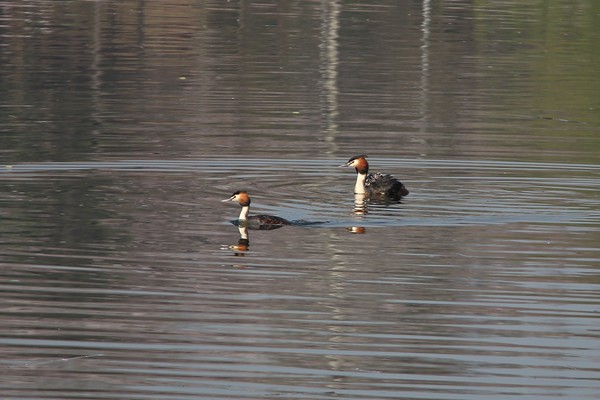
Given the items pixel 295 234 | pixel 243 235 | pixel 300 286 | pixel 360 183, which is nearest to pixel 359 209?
pixel 360 183

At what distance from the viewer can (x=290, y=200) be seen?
65.2ft

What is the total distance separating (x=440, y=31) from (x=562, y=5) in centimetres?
1683

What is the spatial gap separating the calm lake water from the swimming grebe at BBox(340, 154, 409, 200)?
202 mm

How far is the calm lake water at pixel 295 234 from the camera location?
1220 cm

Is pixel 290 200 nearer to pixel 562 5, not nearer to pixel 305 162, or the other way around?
pixel 305 162

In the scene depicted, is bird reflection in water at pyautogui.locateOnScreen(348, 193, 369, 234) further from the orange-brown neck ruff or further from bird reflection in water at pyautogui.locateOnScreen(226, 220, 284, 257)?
bird reflection in water at pyautogui.locateOnScreen(226, 220, 284, 257)

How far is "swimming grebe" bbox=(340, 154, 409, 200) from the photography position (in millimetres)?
19984

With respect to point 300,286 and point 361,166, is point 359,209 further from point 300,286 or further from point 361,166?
point 300,286

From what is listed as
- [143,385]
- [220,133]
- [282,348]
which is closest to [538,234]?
[282,348]

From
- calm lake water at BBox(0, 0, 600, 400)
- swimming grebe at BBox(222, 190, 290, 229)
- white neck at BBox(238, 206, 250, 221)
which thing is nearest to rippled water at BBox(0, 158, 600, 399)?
calm lake water at BBox(0, 0, 600, 400)

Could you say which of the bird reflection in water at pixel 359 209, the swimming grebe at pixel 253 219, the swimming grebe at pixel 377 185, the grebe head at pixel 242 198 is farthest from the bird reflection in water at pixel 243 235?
the swimming grebe at pixel 377 185

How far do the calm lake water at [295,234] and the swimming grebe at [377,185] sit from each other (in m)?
0.20

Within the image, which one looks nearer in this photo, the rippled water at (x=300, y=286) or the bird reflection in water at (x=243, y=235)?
the rippled water at (x=300, y=286)

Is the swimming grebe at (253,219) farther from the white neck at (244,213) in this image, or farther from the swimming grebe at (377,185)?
the swimming grebe at (377,185)
